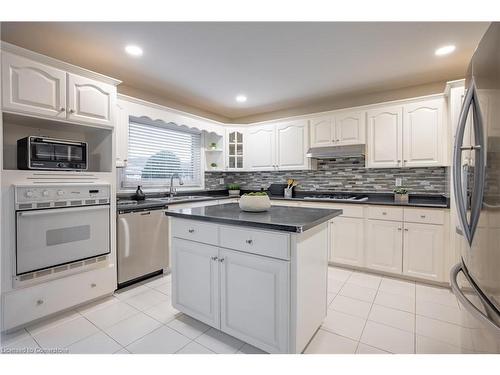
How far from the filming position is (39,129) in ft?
7.71

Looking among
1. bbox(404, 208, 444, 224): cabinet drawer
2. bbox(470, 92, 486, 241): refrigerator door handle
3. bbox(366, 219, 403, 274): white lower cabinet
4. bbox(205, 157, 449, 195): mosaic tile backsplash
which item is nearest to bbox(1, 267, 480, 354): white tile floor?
bbox(366, 219, 403, 274): white lower cabinet

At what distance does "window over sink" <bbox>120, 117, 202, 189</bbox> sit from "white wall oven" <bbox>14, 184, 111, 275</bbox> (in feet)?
3.46

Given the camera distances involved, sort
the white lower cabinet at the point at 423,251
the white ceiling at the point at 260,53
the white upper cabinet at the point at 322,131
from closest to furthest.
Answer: the white ceiling at the point at 260,53, the white lower cabinet at the point at 423,251, the white upper cabinet at the point at 322,131

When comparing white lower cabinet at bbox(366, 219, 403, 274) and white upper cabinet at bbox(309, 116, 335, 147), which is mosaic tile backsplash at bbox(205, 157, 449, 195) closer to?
white upper cabinet at bbox(309, 116, 335, 147)

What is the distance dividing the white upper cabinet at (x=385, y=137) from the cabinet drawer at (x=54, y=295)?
3.34 meters

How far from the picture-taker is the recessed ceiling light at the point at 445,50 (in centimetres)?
227

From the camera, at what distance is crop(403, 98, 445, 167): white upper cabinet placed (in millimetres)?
2822

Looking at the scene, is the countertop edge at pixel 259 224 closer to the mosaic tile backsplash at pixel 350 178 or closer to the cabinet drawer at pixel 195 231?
the cabinet drawer at pixel 195 231

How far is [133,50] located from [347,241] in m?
3.17

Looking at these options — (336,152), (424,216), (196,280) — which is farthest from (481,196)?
(336,152)

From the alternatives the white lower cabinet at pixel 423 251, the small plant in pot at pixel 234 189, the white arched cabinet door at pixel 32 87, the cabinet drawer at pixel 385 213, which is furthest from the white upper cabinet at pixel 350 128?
the white arched cabinet door at pixel 32 87

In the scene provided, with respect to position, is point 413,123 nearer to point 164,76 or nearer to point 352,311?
point 352,311

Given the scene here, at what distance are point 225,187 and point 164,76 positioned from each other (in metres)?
2.35
